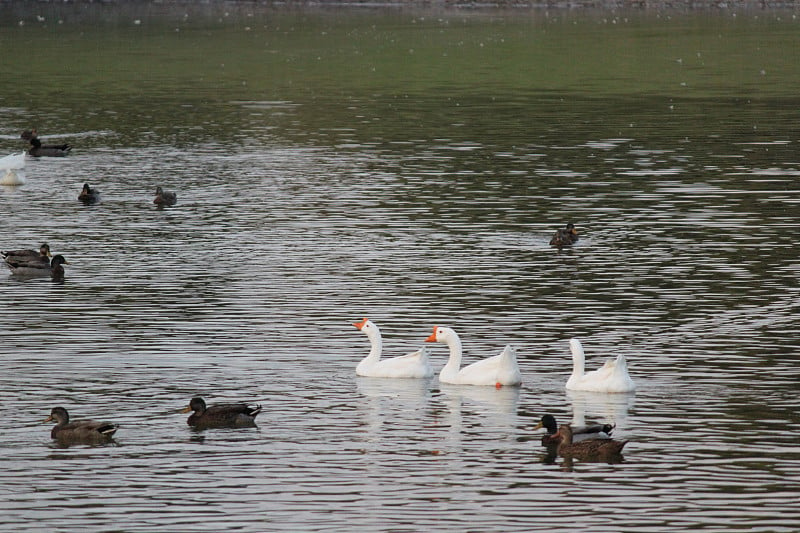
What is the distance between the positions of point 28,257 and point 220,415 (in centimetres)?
1256

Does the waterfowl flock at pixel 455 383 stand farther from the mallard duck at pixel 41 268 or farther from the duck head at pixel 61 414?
the mallard duck at pixel 41 268

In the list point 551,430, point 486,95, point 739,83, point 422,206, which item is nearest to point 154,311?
point 551,430

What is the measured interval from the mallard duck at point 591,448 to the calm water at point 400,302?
156mm

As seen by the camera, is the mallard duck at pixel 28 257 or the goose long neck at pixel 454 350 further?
the mallard duck at pixel 28 257

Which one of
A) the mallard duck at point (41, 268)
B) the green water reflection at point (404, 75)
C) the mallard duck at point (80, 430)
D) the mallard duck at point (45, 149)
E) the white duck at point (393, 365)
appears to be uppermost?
the mallard duck at point (80, 430)

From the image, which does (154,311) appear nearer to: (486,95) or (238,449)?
(238,449)

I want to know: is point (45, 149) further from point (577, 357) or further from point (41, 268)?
point (577, 357)

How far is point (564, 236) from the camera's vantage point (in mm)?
33875

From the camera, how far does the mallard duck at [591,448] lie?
19.4 metres

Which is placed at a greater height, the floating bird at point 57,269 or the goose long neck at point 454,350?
the goose long neck at point 454,350

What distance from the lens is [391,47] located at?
91.7 m

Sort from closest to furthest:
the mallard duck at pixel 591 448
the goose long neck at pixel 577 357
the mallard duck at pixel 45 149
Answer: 1. the mallard duck at pixel 591 448
2. the goose long neck at pixel 577 357
3. the mallard duck at pixel 45 149

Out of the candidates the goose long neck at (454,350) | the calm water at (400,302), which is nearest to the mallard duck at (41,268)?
the calm water at (400,302)

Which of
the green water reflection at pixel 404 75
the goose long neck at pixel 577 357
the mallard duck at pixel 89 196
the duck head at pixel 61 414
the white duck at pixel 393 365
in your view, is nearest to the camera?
→ the duck head at pixel 61 414
